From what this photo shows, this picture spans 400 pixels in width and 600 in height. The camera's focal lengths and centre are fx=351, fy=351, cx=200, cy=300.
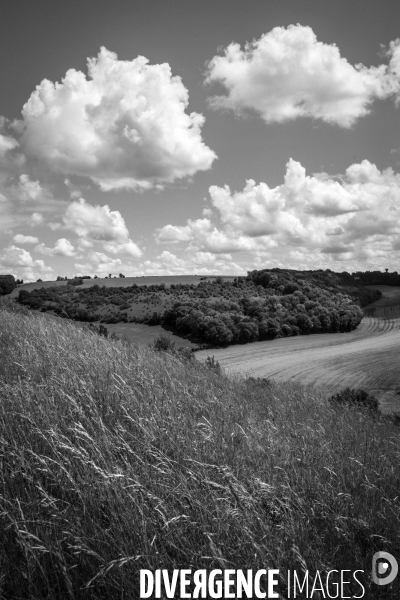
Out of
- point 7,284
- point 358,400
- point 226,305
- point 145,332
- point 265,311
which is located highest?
point 7,284

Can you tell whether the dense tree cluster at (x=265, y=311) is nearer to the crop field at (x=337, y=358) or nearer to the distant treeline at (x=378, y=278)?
the crop field at (x=337, y=358)

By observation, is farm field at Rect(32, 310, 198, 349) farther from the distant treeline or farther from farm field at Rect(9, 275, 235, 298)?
the distant treeline

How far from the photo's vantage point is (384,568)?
3057mm

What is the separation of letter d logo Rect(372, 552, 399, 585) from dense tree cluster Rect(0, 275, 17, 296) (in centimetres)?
7055

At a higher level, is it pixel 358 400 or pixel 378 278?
pixel 378 278

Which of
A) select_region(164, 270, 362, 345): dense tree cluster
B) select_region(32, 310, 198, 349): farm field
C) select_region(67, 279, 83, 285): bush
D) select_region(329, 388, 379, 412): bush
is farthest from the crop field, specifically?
select_region(67, 279, 83, 285): bush

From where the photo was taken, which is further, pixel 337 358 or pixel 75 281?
pixel 75 281

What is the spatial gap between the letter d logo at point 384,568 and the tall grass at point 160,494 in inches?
3.6

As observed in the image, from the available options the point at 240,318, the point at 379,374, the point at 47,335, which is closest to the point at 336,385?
the point at 379,374

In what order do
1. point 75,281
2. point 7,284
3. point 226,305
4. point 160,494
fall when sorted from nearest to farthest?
point 160,494 < point 226,305 < point 7,284 < point 75,281

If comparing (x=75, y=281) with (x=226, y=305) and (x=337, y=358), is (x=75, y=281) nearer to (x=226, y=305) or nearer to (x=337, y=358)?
(x=226, y=305)

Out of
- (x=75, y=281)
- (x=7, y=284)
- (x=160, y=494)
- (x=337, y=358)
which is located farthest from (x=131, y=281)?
(x=160, y=494)

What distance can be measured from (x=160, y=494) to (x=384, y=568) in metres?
2.07

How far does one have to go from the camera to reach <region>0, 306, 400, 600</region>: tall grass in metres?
2.74
